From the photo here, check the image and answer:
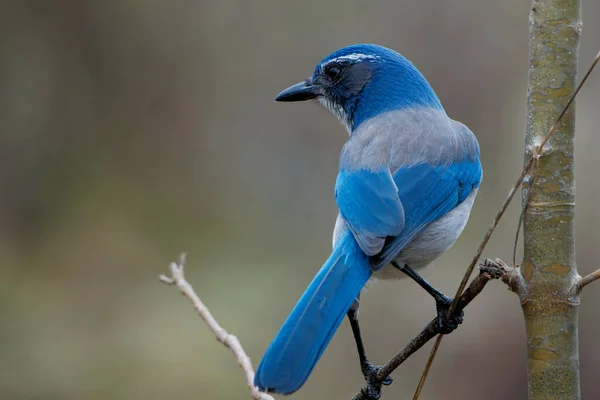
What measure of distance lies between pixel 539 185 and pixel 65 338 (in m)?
6.40

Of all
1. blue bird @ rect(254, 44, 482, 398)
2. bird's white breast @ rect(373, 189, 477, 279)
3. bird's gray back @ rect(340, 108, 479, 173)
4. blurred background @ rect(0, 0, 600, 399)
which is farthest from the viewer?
blurred background @ rect(0, 0, 600, 399)

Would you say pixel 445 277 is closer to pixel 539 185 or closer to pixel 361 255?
pixel 361 255

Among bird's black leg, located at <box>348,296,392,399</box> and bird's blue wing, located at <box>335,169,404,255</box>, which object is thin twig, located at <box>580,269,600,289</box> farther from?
bird's black leg, located at <box>348,296,392,399</box>

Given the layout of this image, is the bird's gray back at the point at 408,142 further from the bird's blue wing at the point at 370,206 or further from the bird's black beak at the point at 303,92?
the bird's black beak at the point at 303,92

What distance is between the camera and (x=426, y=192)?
382 centimetres

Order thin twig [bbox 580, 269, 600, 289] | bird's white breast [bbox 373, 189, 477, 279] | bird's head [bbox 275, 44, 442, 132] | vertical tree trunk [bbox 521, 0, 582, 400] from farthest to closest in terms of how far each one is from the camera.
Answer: bird's head [bbox 275, 44, 442, 132], bird's white breast [bbox 373, 189, 477, 279], vertical tree trunk [bbox 521, 0, 582, 400], thin twig [bbox 580, 269, 600, 289]

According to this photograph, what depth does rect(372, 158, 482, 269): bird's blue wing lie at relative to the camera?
3.58m

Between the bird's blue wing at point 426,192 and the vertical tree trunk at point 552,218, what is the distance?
2.90 feet

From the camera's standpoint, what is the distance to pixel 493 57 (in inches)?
336

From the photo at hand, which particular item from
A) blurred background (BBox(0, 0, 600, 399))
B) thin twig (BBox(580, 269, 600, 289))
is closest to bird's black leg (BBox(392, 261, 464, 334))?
thin twig (BBox(580, 269, 600, 289))

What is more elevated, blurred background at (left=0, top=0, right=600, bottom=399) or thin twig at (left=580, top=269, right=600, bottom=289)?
thin twig at (left=580, top=269, right=600, bottom=289)

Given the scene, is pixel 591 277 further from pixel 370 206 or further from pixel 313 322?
pixel 370 206

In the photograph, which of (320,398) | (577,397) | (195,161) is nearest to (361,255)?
(577,397)

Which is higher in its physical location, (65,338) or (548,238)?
(548,238)
